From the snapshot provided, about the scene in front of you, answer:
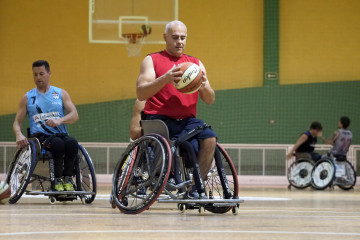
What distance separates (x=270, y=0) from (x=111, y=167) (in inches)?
155

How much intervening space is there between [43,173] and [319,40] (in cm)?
804

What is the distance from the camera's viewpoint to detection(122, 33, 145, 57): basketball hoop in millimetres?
11781

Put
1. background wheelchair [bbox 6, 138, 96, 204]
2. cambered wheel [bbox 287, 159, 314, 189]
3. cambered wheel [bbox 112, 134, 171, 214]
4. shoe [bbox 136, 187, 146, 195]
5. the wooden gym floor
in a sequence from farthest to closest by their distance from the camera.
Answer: cambered wheel [bbox 287, 159, 314, 189]
background wheelchair [bbox 6, 138, 96, 204]
shoe [bbox 136, 187, 146, 195]
cambered wheel [bbox 112, 134, 171, 214]
the wooden gym floor

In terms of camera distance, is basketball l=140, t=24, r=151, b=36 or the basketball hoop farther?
the basketball hoop

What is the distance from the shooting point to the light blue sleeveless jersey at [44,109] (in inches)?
228

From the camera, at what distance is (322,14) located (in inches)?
507

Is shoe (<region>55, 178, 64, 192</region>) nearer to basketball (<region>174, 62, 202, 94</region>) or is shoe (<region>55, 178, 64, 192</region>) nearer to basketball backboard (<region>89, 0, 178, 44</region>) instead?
basketball (<region>174, 62, 202, 94</region>)


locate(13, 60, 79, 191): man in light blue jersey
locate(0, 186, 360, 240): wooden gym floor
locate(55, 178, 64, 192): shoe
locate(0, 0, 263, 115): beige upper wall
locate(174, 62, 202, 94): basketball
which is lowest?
locate(55, 178, 64, 192): shoe

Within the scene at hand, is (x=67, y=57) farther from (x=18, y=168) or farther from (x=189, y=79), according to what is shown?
(x=189, y=79)

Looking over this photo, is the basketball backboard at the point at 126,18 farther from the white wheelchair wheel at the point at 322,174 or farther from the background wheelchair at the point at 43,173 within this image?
the background wheelchair at the point at 43,173

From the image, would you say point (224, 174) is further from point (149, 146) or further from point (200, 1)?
point (200, 1)

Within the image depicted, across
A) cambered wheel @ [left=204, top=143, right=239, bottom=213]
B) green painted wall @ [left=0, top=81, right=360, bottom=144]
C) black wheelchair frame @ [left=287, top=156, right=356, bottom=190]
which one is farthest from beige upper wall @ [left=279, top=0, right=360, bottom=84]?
cambered wheel @ [left=204, top=143, right=239, bottom=213]

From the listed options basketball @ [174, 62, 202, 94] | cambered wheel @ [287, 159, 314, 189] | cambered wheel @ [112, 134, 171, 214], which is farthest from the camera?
cambered wheel @ [287, 159, 314, 189]

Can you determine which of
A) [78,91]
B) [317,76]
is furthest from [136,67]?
[317,76]
